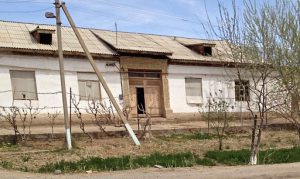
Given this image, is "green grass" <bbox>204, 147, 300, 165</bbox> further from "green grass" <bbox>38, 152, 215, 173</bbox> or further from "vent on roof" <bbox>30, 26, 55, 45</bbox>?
"vent on roof" <bbox>30, 26, 55, 45</bbox>

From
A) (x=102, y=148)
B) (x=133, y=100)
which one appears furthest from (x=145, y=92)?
(x=102, y=148)

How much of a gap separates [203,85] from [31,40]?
9.81m

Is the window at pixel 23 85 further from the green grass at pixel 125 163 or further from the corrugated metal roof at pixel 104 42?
the green grass at pixel 125 163

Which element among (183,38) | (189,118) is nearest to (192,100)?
(189,118)

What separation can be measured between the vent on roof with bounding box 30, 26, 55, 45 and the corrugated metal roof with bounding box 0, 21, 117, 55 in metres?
0.20

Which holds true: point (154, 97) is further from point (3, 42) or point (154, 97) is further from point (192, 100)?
point (3, 42)

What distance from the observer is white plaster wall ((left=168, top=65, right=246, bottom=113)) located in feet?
79.9

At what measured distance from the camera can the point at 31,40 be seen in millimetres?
20797

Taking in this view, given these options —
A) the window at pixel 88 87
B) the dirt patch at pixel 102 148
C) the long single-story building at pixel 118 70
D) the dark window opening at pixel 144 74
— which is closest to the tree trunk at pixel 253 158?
the dirt patch at pixel 102 148

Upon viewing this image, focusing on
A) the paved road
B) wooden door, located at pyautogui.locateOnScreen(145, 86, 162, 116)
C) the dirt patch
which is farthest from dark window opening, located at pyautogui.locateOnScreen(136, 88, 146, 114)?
the paved road

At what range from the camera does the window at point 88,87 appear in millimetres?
21359

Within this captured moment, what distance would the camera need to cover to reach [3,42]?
19422mm

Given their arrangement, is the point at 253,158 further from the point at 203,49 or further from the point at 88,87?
the point at 203,49

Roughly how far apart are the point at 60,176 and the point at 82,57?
12.7 metres
